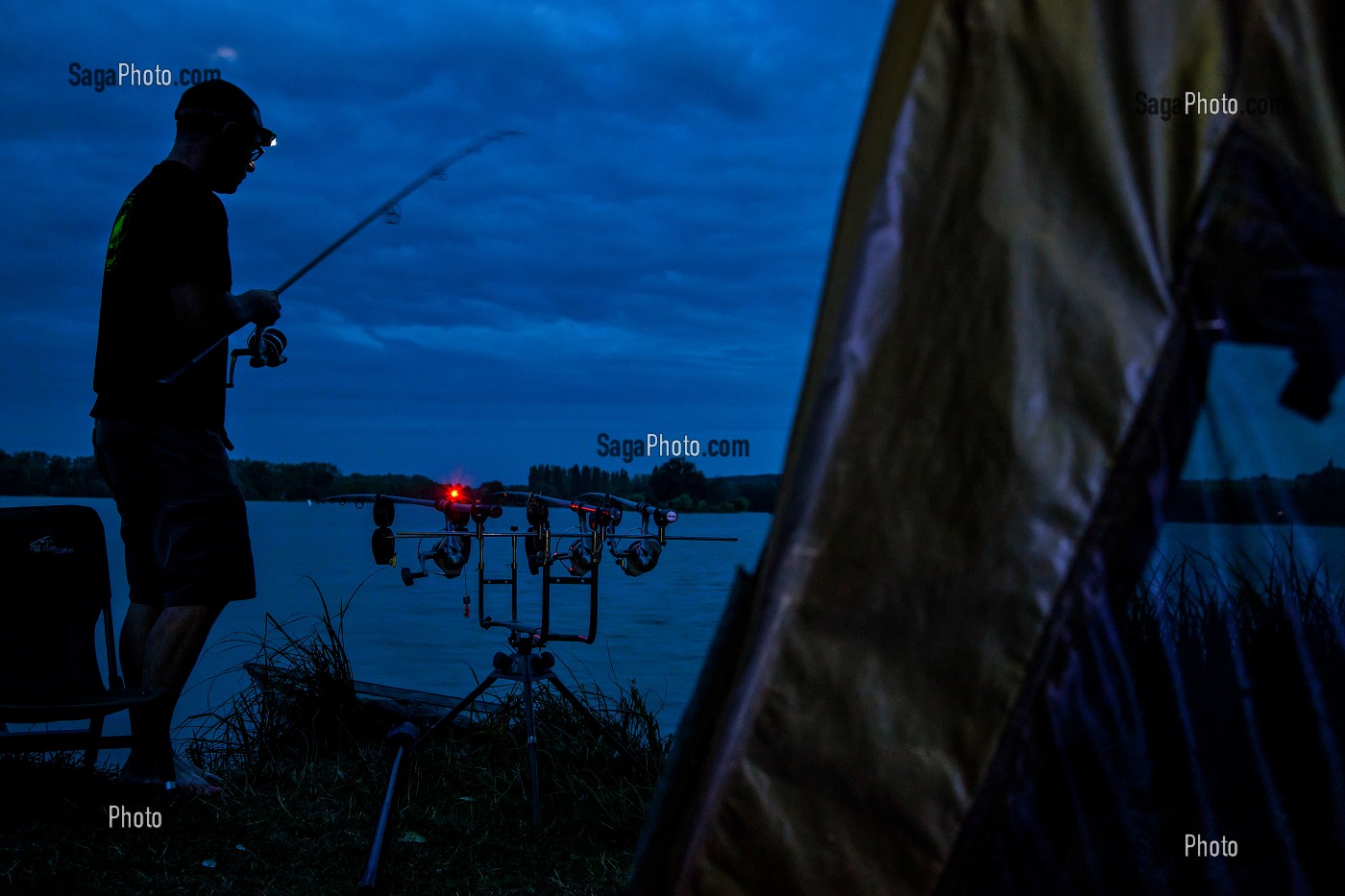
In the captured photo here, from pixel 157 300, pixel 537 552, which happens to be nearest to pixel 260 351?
pixel 157 300

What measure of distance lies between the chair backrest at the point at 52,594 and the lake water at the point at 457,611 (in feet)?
0.61

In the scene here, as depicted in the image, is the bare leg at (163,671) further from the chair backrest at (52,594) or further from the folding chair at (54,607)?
the chair backrest at (52,594)

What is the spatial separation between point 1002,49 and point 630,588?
11776mm

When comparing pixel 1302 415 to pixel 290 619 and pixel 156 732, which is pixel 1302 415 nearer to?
pixel 156 732

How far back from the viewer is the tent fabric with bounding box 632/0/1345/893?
1.25m

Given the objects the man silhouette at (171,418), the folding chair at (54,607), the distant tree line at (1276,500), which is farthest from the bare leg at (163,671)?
the distant tree line at (1276,500)

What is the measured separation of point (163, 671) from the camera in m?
3.38

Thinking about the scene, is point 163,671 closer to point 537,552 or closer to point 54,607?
point 54,607

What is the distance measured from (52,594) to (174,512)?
0.99 meters

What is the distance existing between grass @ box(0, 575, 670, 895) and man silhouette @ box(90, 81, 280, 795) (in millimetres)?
309

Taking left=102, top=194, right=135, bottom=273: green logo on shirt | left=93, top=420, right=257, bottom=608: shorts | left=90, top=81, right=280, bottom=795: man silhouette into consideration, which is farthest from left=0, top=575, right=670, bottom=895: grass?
left=102, top=194, right=135, bottom=273: green logo on shirt

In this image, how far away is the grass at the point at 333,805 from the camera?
293cm

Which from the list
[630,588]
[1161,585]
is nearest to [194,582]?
[1161,585]

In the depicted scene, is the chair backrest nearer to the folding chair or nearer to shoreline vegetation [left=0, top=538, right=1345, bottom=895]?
the folding chair
